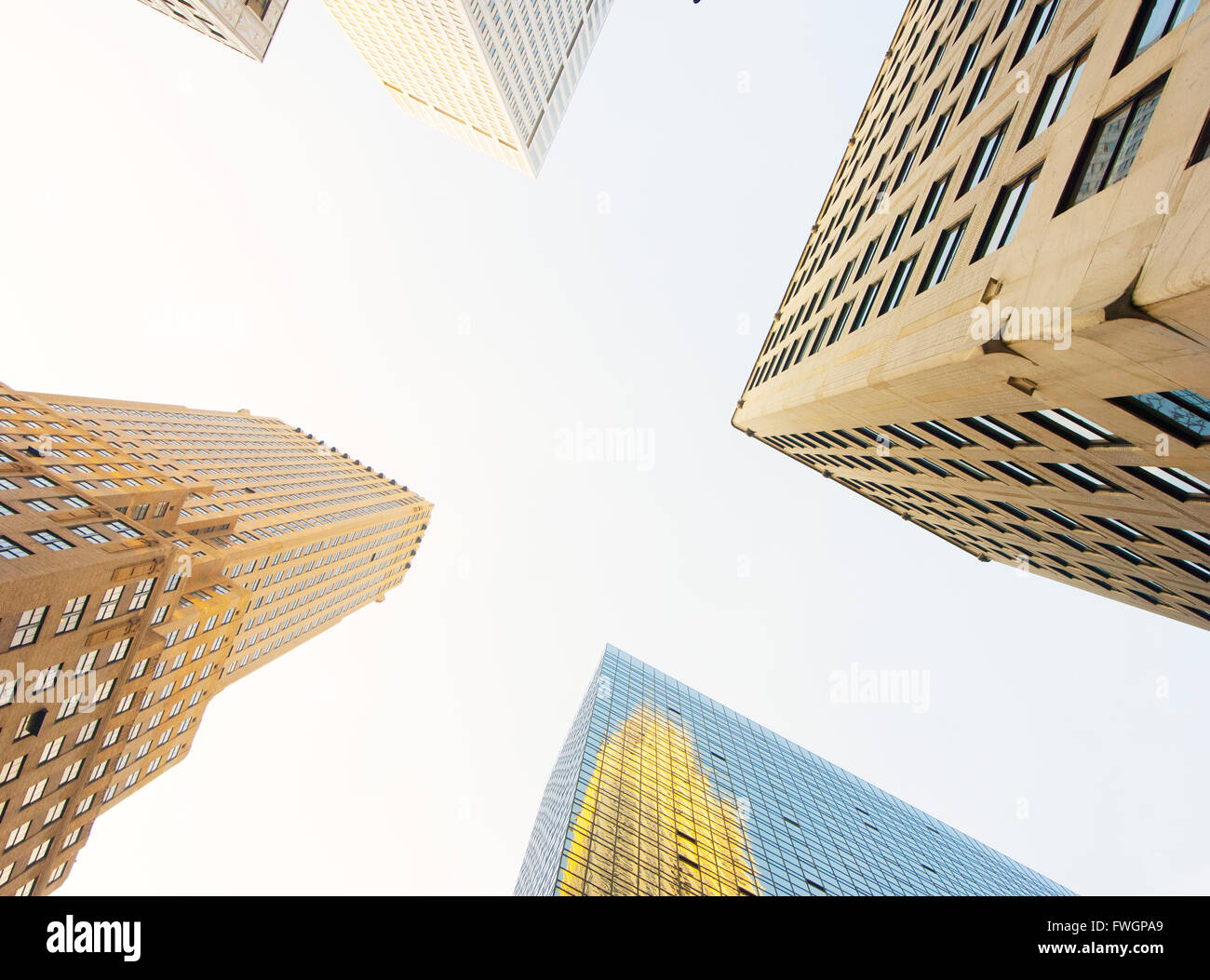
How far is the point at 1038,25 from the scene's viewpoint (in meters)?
16.5

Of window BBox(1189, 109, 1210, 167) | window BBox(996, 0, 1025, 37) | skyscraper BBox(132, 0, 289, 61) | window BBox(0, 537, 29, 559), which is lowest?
window BBox(0, 537, 29, 559)

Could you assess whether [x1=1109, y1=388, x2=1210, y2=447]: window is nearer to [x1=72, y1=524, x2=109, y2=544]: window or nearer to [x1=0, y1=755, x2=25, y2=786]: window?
[x1=72, y1=524, x2=109, y2=544]: window

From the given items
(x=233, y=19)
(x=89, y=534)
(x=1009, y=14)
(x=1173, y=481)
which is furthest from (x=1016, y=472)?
(x=233, y=19)

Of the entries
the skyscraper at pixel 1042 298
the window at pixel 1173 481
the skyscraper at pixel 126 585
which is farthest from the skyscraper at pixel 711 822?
the window at pixel 1173 481

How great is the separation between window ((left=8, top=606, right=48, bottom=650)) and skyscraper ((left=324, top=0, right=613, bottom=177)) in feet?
278

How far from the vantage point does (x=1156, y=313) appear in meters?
7.57

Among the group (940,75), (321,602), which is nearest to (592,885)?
(940,75)

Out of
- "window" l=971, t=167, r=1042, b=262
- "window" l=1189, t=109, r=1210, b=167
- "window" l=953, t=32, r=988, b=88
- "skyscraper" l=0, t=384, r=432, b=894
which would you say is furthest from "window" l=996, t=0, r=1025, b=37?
"skyscraper" l=0, t=384, r=432, b=894

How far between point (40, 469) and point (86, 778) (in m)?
17.6

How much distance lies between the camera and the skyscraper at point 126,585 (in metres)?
26.4

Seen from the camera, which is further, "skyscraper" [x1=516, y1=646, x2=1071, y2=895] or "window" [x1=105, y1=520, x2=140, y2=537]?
"skyscraper" [x1=516, y1=646, x2=1071, y2=895]

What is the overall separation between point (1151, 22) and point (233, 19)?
286 feet

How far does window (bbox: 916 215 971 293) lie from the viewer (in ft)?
52.9
